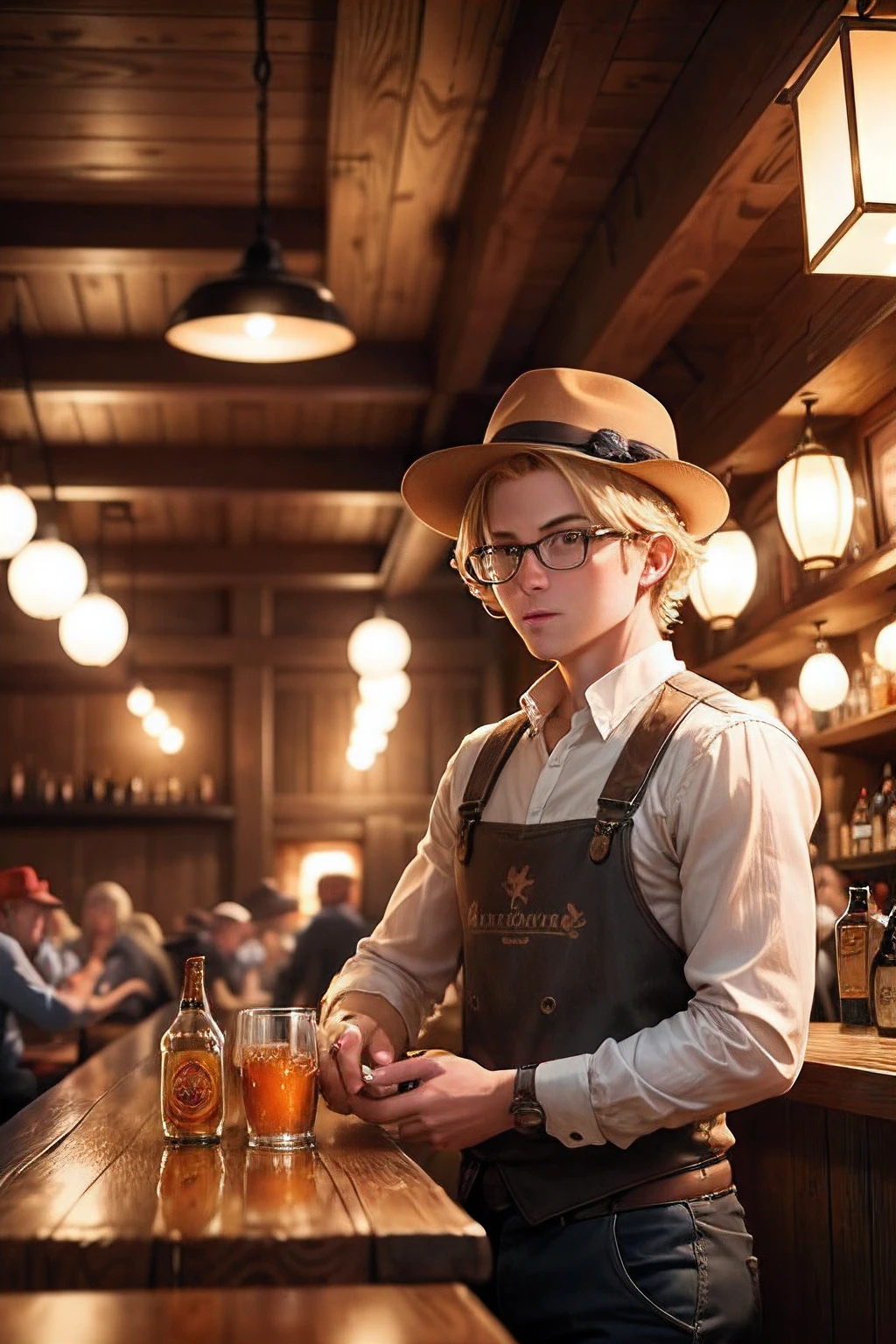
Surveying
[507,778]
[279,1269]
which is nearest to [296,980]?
[507,778]

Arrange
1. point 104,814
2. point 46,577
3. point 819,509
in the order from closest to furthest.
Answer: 1. point 819,509
2. point 46,577
3. point 104,814

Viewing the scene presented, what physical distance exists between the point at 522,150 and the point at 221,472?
4207 millimetres

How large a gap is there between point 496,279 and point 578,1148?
124 inches

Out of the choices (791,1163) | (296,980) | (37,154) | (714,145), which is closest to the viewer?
(791,1163)

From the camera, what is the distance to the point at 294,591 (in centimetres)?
1177

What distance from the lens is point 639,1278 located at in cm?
167

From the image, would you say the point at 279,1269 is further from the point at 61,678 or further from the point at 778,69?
the point at 61,678

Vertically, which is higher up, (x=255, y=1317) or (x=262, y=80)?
(x=262, y=80)

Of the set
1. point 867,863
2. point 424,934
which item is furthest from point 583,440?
point 867,863

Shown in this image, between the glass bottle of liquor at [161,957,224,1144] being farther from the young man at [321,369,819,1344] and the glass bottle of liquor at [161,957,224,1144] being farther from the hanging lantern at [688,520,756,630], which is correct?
the hanging lantern at [688,520,756,630]

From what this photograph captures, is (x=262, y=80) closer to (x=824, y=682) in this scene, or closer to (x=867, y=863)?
(x=824, y=682)

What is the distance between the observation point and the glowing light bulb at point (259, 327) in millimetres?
3641

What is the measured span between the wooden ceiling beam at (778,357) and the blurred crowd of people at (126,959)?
2.92 meters

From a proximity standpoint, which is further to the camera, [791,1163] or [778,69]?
[778,69]
